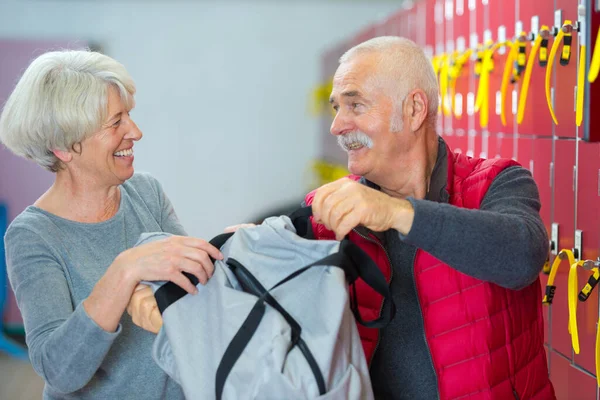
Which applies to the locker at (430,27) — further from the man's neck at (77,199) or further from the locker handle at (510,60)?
the man's neck at (77,199)

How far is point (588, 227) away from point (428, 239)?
107cm

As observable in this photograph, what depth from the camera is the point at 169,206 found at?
1.98 m

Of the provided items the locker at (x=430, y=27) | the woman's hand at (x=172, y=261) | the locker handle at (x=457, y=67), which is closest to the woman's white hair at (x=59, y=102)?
the woman's hand at (x=172, y=261)

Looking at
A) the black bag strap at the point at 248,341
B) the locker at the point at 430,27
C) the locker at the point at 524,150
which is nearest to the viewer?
the black bag strap at the point at 248,341

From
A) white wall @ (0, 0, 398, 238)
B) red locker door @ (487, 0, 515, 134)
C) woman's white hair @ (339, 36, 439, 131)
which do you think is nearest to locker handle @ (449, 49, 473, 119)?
red locker door @ (487, 0, 515, 134)

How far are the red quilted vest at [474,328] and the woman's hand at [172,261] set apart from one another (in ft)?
1.28

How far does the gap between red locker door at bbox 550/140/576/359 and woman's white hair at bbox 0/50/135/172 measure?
4.59 ft

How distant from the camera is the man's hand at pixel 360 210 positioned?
51.3 inches

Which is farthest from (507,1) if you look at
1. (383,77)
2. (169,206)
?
(169,206)

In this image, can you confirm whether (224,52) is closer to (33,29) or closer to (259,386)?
(33,29)

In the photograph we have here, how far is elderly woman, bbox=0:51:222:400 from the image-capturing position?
1430 millimetres

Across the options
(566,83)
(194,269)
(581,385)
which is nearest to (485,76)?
(566,83)

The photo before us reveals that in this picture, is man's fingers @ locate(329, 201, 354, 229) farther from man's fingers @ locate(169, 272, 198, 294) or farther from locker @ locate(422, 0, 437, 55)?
locker @ locate(422, 0, 437, 55)

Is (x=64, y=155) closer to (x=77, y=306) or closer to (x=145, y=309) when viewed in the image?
(x=77, y=306)
